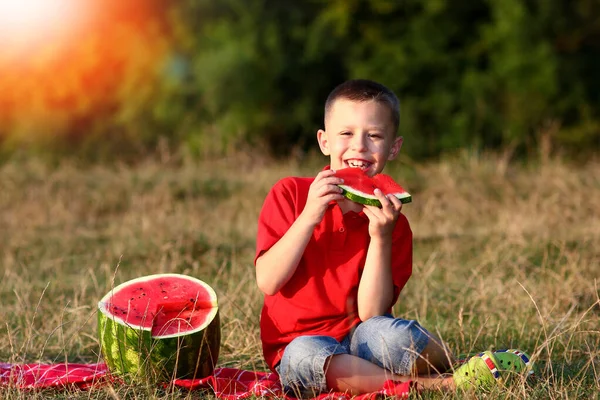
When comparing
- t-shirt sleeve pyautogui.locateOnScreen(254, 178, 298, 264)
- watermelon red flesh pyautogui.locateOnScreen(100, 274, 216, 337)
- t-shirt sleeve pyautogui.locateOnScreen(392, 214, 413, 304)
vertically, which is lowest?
watermelon red flesh pyautogui.locateOnScreen(100, 274, 216, 337)

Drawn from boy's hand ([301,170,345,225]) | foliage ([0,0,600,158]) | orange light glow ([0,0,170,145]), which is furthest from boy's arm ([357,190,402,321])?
orange light glow ([0,0,170,145])

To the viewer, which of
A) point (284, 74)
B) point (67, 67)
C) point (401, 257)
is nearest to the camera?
point (401, 257)

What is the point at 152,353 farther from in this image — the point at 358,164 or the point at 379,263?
the point at 358,164

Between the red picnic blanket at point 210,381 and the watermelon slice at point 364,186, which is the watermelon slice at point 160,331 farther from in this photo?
the watermelon slice at point 364,186

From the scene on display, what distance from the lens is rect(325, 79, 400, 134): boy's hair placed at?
3.66 meters

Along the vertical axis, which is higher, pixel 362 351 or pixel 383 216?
pixel 383 216

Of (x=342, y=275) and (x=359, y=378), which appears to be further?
(x=342, y=275)

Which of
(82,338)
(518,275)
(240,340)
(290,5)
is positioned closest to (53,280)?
(82,338)

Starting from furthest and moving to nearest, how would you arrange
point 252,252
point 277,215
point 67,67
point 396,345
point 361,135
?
point 67,67, point 252,252, point 277,215, point 361,135, point 396,345

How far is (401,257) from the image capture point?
3.83m

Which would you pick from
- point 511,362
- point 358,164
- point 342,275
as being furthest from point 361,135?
point 511,362

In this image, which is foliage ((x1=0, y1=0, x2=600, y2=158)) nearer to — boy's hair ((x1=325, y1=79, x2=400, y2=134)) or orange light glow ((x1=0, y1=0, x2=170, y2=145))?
orange light glow ((x1=0, y1=0, x2=170, y2=145))

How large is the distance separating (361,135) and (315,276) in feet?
2.12

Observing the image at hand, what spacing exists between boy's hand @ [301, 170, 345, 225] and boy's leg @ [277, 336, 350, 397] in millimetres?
517
